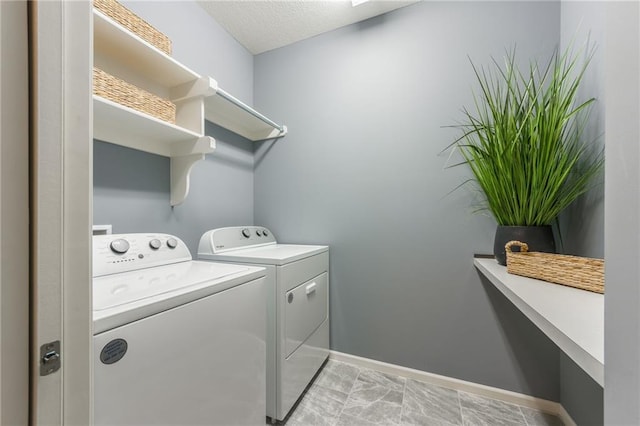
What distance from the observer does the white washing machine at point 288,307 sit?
118 centimetres

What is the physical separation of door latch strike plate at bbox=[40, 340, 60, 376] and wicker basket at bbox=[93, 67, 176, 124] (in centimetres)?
85

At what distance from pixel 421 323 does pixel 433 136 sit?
1187mm

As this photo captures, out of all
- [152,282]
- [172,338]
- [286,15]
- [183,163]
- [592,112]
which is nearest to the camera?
[172,338]

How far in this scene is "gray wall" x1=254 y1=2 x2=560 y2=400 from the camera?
1389 mm

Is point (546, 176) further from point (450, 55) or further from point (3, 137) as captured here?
point (3, 137)

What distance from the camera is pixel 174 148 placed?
1.35 metres

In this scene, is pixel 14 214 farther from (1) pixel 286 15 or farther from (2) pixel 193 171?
(1) pixel 286 15

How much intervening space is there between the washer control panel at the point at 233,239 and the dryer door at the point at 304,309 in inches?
19.5

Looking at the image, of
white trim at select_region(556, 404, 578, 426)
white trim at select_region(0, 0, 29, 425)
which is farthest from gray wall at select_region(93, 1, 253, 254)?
white trim at select_region(556, 404, 578, 426)

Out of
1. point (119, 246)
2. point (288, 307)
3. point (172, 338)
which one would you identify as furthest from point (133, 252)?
point (288, 307)

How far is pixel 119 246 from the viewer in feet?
3.25

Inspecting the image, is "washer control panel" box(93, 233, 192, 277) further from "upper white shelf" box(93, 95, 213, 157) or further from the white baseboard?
the white baseboard

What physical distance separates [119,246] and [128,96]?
0.61 meters

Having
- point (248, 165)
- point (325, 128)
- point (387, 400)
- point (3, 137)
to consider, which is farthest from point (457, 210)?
point (3, 137)
